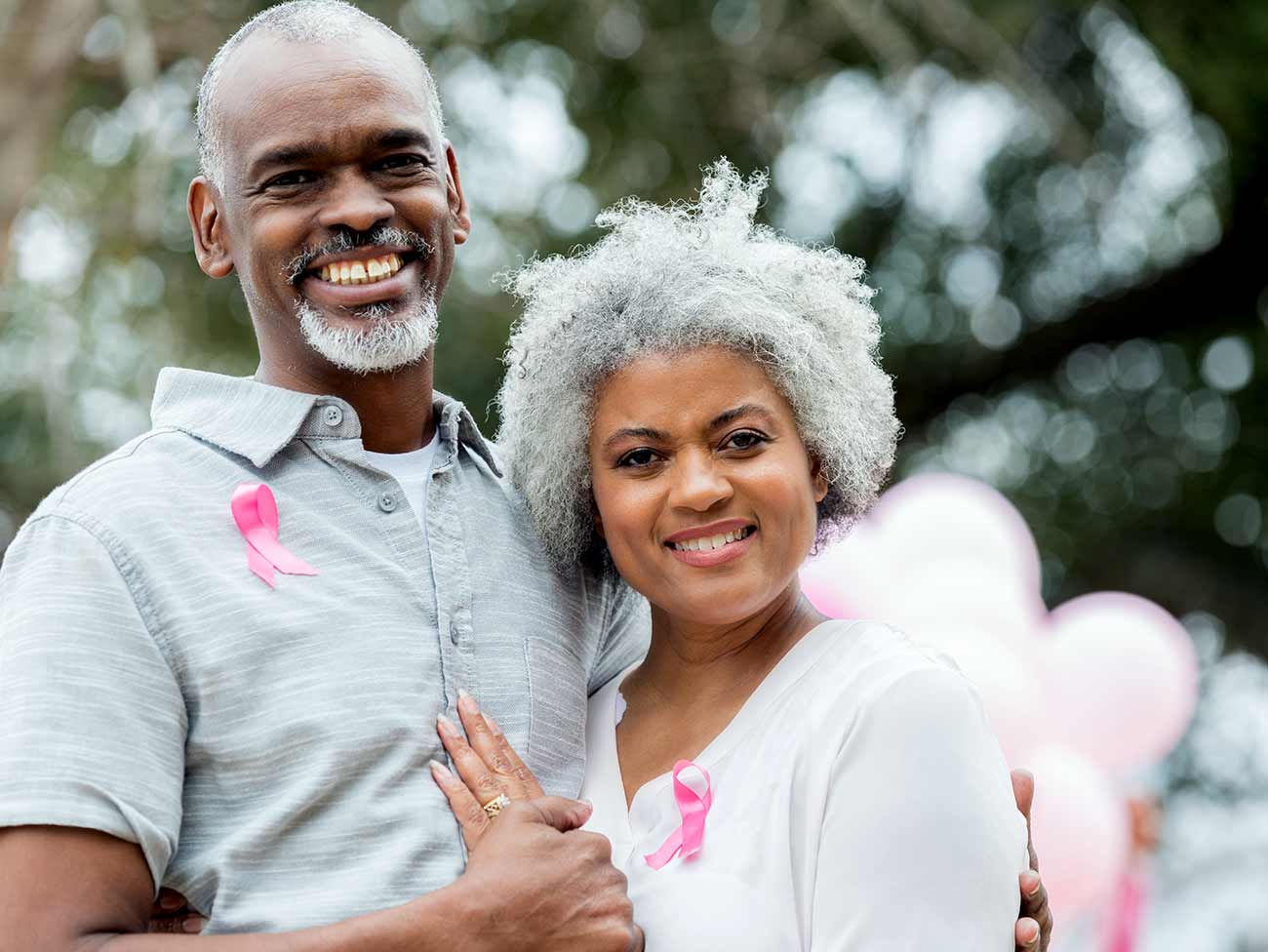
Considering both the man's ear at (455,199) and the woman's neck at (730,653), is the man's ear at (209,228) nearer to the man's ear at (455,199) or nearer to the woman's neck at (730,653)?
the man's ear at (455,199)

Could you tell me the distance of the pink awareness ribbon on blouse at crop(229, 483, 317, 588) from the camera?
2043 mm

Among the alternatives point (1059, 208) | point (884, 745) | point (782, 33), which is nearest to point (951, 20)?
point (782, 33)

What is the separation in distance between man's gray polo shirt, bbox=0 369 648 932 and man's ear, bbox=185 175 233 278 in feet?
0.72

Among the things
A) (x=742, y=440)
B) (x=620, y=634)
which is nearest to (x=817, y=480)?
(x=742, y=440)

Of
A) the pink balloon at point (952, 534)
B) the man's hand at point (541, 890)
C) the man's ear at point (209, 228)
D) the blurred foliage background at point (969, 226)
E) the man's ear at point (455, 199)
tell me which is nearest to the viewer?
the man's hand at point (541, 890)

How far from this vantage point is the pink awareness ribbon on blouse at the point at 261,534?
204 cm

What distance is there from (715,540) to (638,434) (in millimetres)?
185

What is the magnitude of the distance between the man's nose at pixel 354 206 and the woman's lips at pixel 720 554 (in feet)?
2.16

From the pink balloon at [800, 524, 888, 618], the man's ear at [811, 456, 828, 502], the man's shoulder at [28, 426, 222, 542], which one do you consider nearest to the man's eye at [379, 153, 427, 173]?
the man's shoulder at [28, 426, 222, 542]

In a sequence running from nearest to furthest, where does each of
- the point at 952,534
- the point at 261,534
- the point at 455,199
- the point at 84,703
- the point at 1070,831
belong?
1. the point at 84,703
2. the point at 261,534
3. the point at 455,199
4. the point at 1070,831
5. the point at 952,534

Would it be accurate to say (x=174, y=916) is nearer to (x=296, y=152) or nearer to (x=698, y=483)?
(x=698, y=483)

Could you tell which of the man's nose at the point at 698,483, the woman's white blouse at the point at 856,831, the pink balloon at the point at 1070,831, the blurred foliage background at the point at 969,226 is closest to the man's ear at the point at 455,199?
the man's nose at the point at 698,483

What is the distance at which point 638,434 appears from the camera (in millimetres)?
2229

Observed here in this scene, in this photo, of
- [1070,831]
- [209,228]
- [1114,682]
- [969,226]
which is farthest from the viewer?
[969,226]
